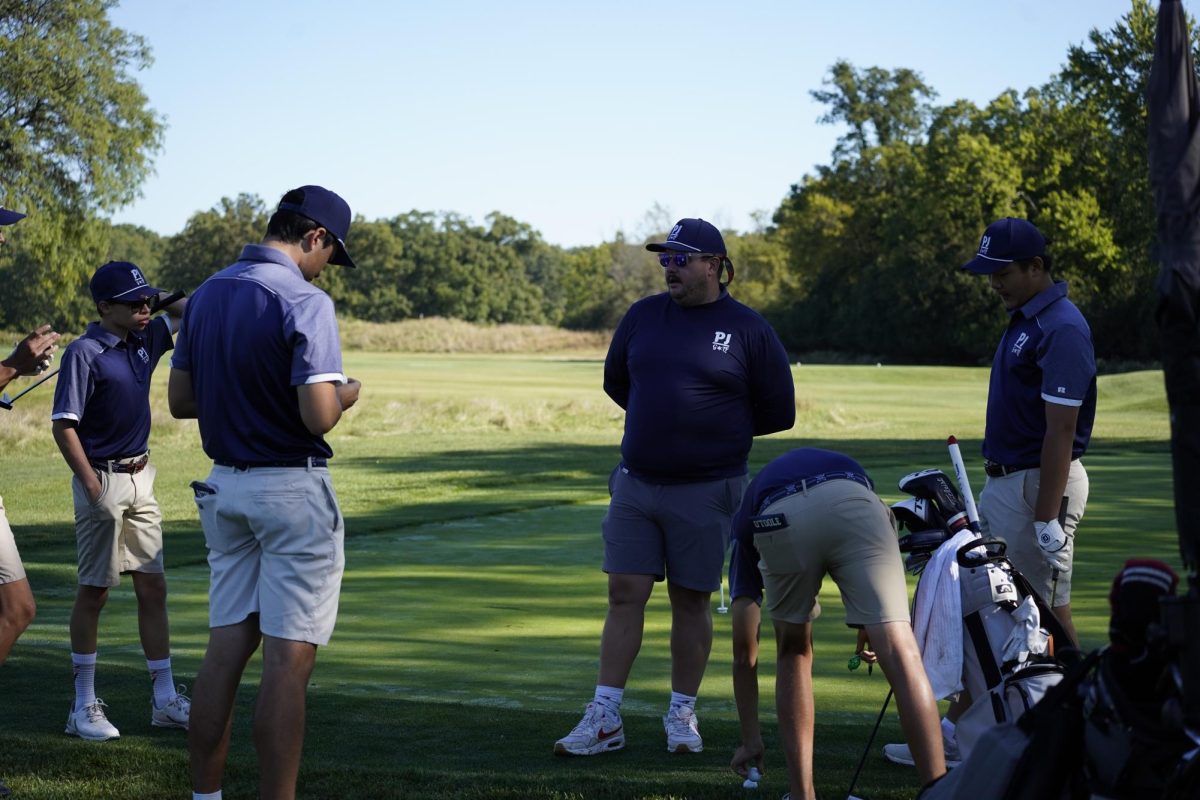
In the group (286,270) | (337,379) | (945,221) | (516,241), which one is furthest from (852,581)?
(516,241)

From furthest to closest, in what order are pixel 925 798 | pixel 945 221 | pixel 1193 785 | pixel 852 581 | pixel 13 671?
pixel 945 221 < pixel 13 671 < pixel 852 581 < pixel 925 798 < pixel 1193 785

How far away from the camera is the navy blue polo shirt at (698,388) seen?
18.7 feet

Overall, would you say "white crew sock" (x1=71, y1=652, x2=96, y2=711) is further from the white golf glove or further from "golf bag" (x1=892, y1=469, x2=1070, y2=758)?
the white golf glove

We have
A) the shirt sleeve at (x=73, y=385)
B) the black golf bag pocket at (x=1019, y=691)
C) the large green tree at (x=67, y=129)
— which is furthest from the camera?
the large green tree at (x=67, y=129)

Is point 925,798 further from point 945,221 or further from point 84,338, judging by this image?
point 945,221

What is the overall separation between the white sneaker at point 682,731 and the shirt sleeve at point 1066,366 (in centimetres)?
180

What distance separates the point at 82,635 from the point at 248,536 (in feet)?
6.26

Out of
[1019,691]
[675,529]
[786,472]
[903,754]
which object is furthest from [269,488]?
[903,754]

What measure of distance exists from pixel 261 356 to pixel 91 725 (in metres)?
2.20

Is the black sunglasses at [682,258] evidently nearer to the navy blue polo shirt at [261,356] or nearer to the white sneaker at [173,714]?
the navy blue polo shirt at [261,356]

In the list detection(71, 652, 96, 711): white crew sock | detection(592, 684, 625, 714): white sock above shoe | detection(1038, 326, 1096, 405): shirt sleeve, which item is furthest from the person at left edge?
detection(1038, 326, 1096, 405): shirt sleeve

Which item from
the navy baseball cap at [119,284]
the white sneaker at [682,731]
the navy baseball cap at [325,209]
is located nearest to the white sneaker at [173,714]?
the navy baseball cap at [119,284]

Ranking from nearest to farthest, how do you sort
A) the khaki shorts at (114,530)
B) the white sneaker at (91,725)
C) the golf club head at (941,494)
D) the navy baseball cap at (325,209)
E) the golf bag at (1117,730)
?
the golf bag at (1117,730) < the navy baseball cap at (325,209) < the golf club head at (941,494) < the white sneaker at (91,725) < the khaki shorts at (114,530)

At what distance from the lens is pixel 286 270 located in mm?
4469
